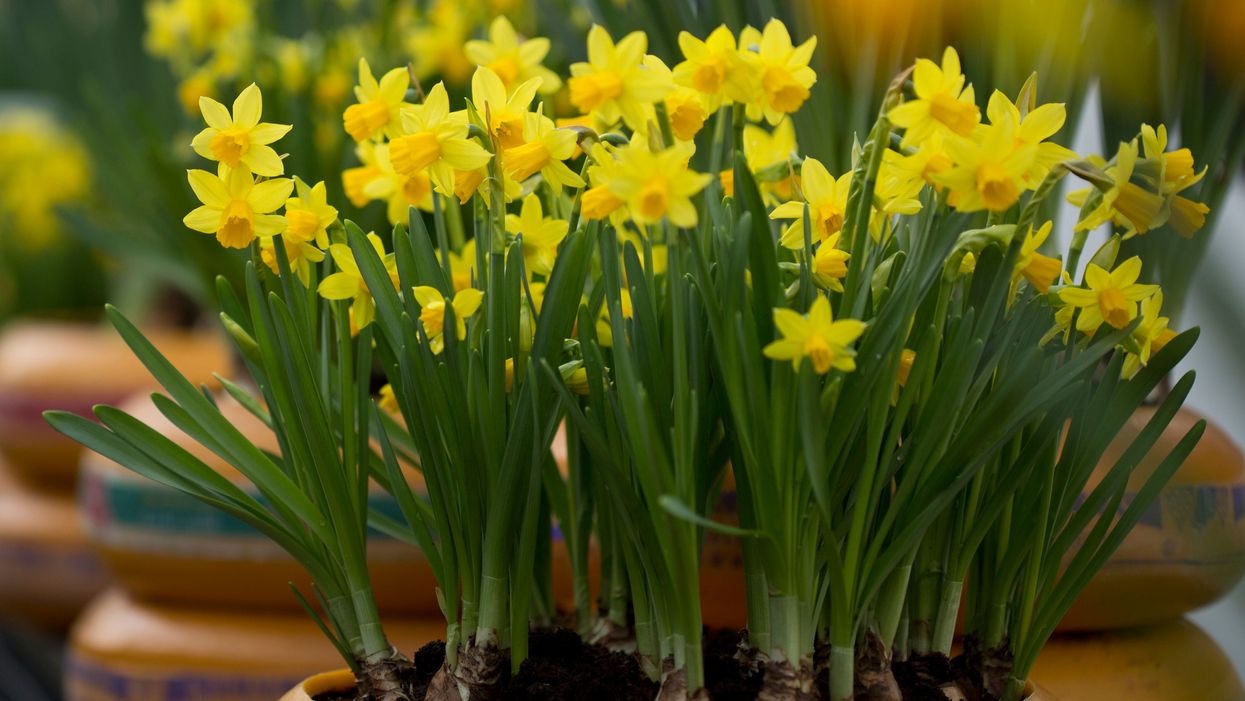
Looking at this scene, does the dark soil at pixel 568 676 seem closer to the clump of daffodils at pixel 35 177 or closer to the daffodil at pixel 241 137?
the daffodil at pixel 241 137

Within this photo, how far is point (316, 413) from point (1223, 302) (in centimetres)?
63

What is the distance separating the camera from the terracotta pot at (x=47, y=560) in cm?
149

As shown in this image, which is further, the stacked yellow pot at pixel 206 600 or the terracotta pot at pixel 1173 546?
the stacked yellow pot at pixel 206 600

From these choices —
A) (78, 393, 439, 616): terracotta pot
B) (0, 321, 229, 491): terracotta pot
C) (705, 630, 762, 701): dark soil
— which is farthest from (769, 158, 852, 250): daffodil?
(0, 321, 229, 491): terracotta pot

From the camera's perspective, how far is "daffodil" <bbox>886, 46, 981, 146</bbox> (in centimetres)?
50

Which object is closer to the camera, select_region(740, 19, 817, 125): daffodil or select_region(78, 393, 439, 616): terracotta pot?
select_region(740, 19, 817, 125): daffodil

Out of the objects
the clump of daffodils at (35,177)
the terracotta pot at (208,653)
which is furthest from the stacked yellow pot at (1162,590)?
the clump of daffodils at (35,177)

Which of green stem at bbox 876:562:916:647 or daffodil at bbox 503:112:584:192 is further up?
daffodil at bbox 503:112:584:192

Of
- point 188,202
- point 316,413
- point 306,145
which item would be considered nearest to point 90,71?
point 188,202

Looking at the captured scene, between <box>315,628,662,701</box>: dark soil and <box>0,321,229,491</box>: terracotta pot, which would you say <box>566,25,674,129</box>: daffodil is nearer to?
<box>315,628,662,701</box>: dark soil

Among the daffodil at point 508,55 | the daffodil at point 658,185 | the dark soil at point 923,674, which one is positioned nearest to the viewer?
the daffodil at point 658,185

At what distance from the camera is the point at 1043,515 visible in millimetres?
574

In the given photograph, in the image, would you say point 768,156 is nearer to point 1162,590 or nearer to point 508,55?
point 508,55

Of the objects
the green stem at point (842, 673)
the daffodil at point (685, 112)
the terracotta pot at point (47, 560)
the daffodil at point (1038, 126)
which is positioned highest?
the daffodil at point (685, 112)
